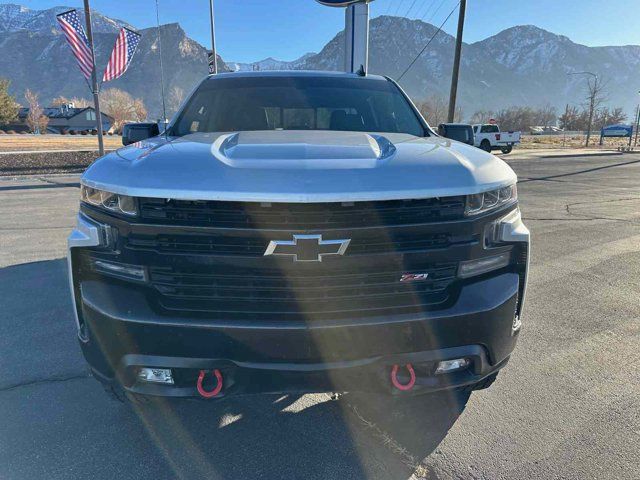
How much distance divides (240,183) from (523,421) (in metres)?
2.06

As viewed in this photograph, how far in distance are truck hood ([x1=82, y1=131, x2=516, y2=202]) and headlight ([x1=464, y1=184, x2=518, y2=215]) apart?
0.11 feet

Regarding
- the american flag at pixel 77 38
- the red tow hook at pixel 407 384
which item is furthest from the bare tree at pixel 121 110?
the red tow hook at pixel 407 384

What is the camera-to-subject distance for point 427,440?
7.80 ft

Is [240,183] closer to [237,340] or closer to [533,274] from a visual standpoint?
[237,340]

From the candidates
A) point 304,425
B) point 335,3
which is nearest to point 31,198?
point 304,425

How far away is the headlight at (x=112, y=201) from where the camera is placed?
71.0 inches

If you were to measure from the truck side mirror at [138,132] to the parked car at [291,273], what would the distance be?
4.79 ft

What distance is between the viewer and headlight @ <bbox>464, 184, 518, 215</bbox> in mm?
1896

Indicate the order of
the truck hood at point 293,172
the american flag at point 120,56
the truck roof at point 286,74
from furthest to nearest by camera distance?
the american flag at point 120,56
the truck roof at point 286,74
the truck hood at point 293,172

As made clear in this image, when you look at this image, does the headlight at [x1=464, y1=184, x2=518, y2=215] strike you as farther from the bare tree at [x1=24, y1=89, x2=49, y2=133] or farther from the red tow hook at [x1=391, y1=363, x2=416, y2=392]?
the bare tree at [x1=24, y1=89, x2=49, y2=133]

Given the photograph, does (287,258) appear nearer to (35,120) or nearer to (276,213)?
(276,213)

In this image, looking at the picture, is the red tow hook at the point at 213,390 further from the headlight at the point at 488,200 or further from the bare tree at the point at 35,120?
the bare tree at the point at 35,120

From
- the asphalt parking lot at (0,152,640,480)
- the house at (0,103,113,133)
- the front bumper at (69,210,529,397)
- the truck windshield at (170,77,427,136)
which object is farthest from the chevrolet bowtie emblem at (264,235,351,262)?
the house at (0,103,113,133)

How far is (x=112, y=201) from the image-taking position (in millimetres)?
1854
